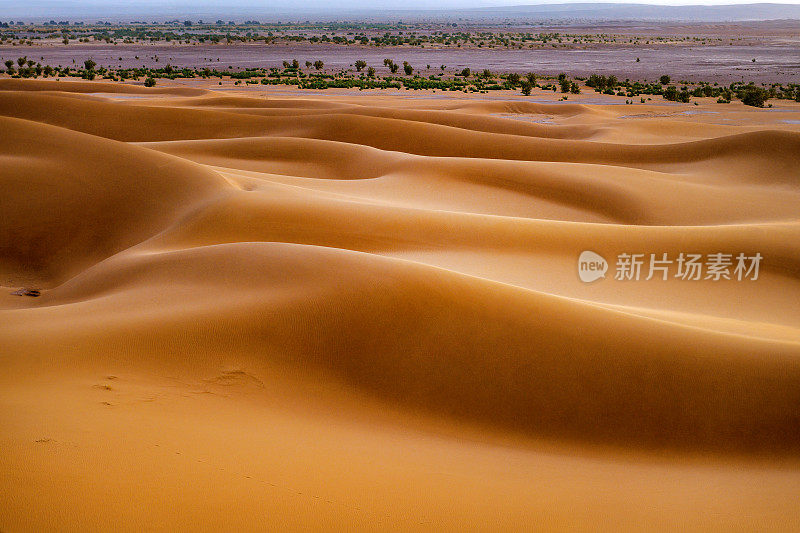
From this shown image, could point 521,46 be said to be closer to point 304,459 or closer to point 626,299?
point 626,299

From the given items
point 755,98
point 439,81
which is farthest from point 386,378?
point 439,81

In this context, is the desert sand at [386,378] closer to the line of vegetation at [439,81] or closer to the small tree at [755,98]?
the small tree at [755,98]

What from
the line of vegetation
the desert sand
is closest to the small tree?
the line of vegetation

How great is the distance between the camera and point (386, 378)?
5816 mm

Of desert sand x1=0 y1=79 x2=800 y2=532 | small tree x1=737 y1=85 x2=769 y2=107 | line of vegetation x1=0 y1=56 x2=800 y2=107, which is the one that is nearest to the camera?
desert sand x1=0 y1=79 x2=800 y2=532

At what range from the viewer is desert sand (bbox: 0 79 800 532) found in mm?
3973

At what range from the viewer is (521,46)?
86438 millimetres

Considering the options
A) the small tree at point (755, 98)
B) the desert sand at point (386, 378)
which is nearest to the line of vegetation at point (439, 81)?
the small tree at point (755, 98)

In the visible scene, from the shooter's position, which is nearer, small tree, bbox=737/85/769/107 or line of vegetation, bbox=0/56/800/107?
small tree, bbox=737/85/769/107

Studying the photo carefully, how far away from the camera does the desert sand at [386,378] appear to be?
3973 mm

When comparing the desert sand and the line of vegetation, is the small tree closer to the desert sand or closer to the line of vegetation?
the line of vegetation

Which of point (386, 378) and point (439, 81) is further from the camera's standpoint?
point (439, 81)

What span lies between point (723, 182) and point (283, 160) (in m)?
12.8

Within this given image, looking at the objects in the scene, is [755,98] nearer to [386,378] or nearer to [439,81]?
[439,81]
